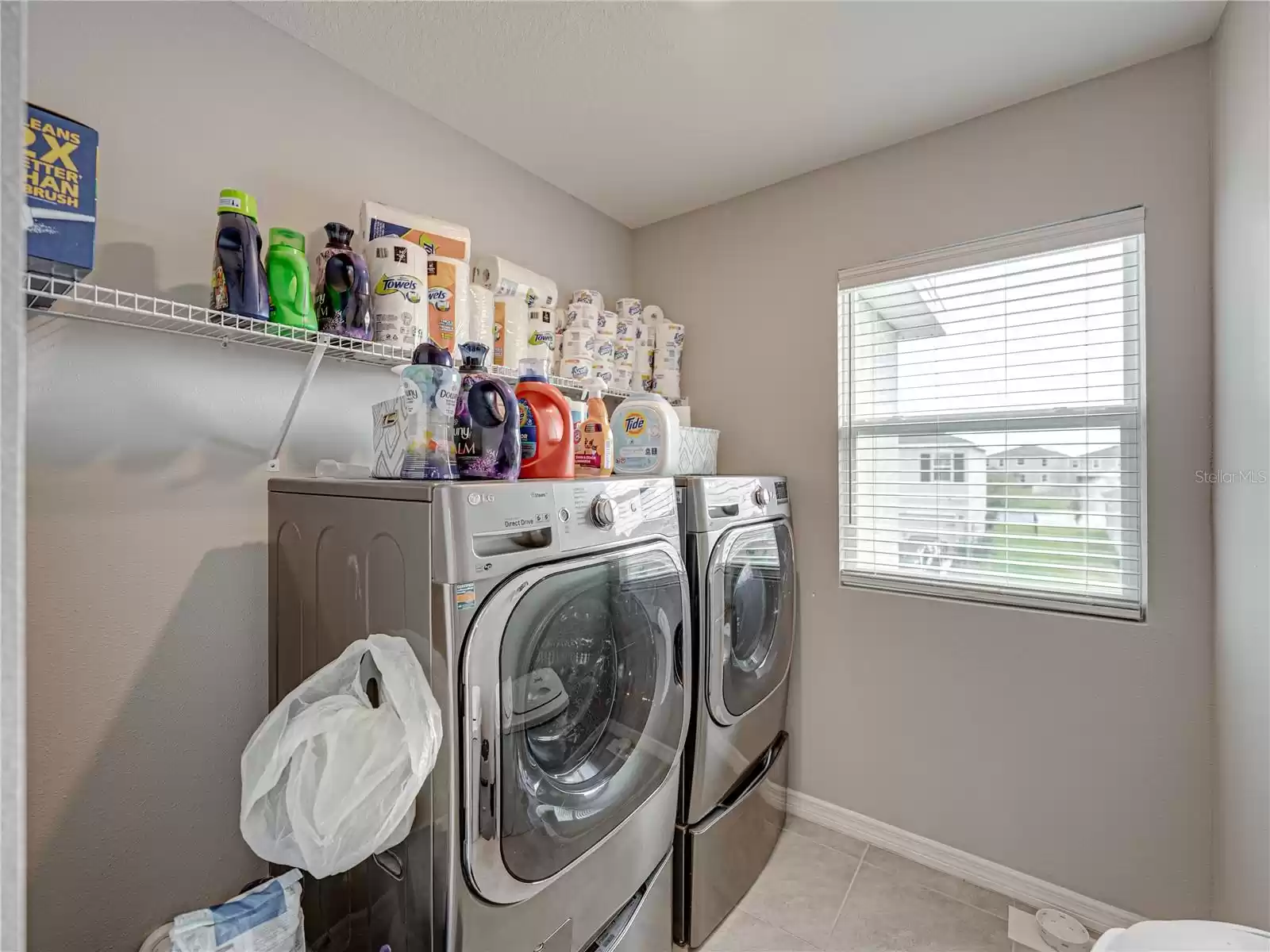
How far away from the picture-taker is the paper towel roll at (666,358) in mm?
2588

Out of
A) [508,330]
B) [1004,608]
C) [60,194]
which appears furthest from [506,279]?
[1004,608]

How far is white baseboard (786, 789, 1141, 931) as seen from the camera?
1776 millimetres

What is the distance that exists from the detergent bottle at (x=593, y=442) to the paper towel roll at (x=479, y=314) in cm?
39

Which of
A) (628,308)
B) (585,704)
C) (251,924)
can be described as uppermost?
(628,308)

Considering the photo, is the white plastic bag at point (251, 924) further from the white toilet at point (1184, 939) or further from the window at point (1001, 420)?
the window at point (1001, 420)

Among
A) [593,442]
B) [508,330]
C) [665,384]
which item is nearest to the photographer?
[593,442]

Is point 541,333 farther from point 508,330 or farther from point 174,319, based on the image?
point 174,319

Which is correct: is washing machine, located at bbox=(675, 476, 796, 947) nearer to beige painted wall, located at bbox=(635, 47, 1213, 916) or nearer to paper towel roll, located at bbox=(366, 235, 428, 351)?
beige painted wall, located at bbox=(635, 47, 1213, 916)

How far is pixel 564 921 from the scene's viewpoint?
128 centimetres

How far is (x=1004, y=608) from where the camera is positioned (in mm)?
1925

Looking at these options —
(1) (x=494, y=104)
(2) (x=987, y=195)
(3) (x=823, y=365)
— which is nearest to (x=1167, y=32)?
(2) (x=987, y=195)

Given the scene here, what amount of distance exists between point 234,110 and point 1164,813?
3285mm

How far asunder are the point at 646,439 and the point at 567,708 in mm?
953

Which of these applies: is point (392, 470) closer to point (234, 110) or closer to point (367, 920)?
point (367, 920)
